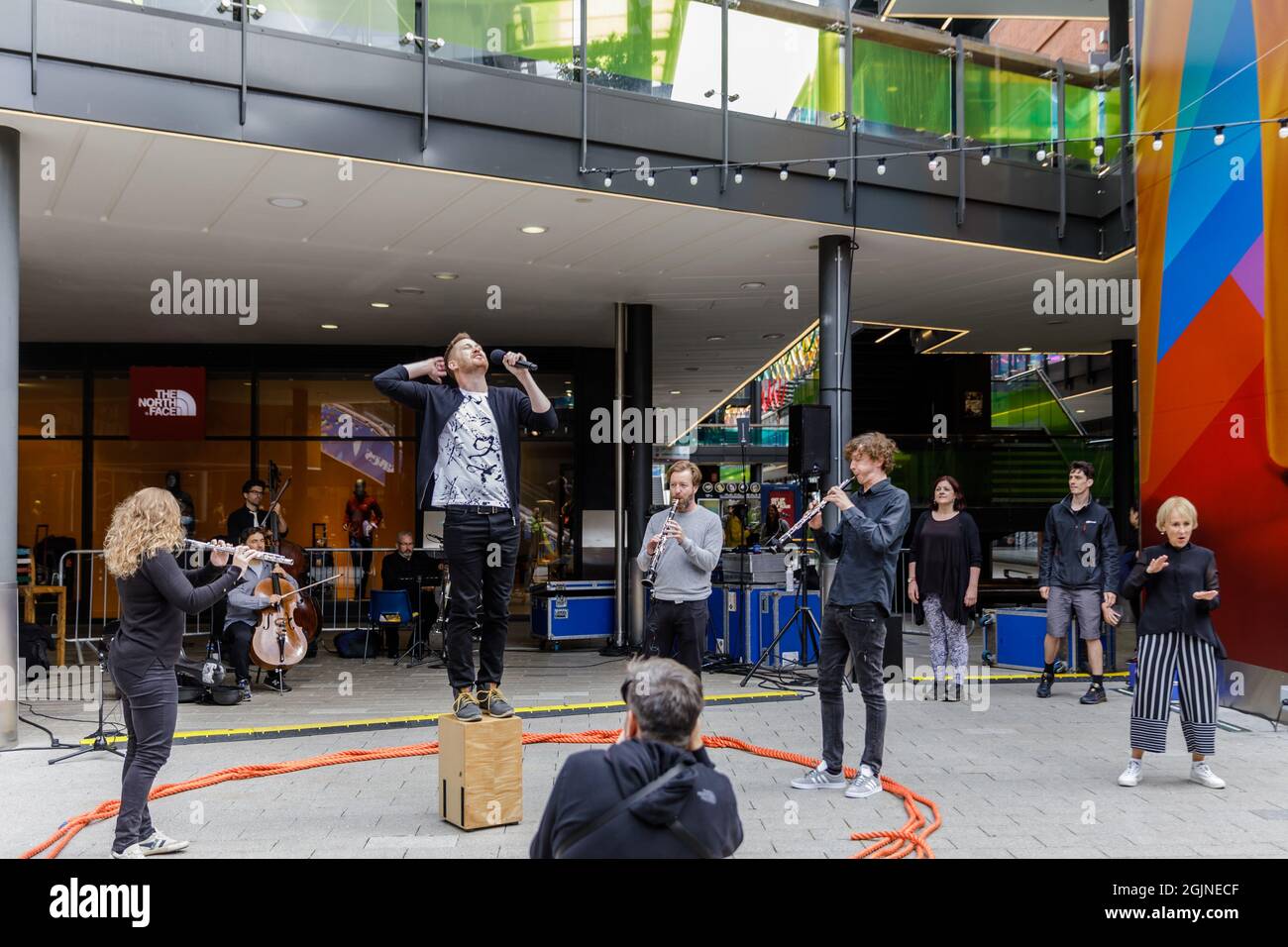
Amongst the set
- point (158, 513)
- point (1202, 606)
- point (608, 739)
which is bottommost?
point (608, 739)

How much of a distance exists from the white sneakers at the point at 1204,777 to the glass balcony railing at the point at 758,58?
5.90 m

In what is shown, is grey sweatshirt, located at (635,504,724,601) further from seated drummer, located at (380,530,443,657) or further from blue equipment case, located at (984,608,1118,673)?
seated drummer, located at (380,530,443,657)

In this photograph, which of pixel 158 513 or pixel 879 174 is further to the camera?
pixel 879 174

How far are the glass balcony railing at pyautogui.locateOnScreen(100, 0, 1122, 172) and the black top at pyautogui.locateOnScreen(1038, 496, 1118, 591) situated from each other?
3.64m

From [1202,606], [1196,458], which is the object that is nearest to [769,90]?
[1196,458]

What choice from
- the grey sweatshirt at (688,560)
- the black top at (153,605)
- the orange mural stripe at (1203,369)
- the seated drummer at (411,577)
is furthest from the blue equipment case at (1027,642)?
the black top at (153,605)

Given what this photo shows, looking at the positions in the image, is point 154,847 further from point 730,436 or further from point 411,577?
point 730,436

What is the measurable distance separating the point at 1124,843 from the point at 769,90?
652 centimetres

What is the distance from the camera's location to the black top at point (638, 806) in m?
2.49

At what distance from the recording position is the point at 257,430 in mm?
15195

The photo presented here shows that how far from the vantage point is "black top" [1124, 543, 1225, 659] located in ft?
19.4

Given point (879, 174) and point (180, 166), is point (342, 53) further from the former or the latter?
point (879, 174)

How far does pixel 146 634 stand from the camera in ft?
15.1
